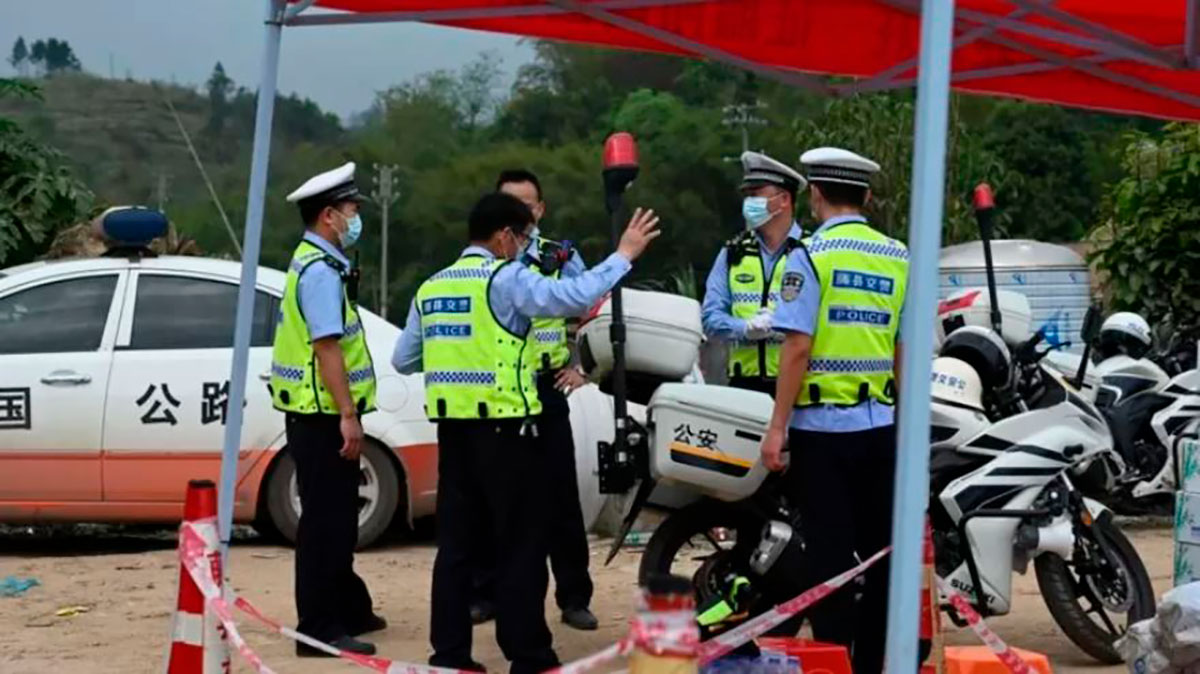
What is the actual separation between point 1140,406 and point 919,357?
6993mm

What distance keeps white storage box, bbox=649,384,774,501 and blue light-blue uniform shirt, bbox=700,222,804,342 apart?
75cm

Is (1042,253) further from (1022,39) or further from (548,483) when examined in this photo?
(548,483)

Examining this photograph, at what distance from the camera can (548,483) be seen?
6797 millimetres

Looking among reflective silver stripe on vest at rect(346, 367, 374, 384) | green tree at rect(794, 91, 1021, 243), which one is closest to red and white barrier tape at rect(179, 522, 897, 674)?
reflective silver stripe on vest at rect(346, 367, 374, 384)

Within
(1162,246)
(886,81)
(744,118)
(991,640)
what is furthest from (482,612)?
(744,118)

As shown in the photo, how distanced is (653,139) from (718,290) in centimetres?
4761

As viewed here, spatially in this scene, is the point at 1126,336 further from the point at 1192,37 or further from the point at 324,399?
the point at 324,399

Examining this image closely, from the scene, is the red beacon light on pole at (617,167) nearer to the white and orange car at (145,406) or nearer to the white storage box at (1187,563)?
the white storage box at (1187,563)

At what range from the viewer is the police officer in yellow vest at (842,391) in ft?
20.4

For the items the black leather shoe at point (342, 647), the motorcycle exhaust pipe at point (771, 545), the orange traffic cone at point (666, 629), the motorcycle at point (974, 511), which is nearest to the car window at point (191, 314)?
the black leather shoe at point (342, 647)

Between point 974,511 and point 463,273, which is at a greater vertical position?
point 463,273

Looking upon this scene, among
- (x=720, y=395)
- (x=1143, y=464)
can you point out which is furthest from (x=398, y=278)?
(x=720, y=395)

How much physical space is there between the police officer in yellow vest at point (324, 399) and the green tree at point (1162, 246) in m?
7.21

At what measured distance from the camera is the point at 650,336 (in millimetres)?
7445
